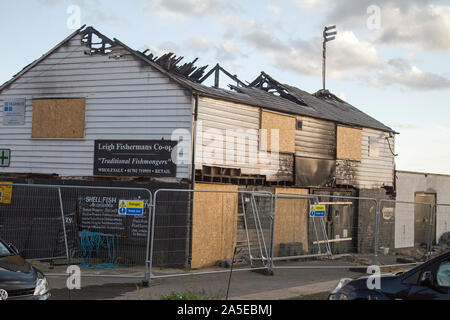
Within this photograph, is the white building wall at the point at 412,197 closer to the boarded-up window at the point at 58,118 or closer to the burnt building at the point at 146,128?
the burnt building at the point at 146,128

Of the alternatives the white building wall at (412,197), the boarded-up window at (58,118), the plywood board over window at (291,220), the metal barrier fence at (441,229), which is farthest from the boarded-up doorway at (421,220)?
the boarded-up window at (58,118)

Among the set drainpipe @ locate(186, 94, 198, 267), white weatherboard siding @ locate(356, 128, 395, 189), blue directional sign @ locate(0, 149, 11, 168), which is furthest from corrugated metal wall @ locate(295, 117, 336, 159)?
blue directional sign @ locate(0, 149, 11, 168)

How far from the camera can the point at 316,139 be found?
65.0ft

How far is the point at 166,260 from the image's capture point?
48.4 feet

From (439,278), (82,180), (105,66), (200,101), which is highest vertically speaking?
(105,66)

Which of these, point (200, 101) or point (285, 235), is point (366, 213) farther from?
point (200, 101)

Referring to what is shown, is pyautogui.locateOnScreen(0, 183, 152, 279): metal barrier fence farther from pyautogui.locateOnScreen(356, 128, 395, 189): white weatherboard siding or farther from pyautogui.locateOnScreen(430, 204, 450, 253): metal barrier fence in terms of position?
pyautogui.locateOnScreen(430, 204, 450, 253): metal barrier fence

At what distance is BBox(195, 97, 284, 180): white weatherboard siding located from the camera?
15.4m

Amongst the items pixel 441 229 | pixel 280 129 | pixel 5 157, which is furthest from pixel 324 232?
pixel 441 229

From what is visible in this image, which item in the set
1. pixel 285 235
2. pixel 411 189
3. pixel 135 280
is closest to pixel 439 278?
pixel 135 280

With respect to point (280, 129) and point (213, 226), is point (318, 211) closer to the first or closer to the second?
point (213, 226)

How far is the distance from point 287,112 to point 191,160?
16.2ft
